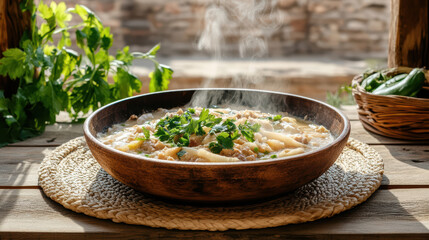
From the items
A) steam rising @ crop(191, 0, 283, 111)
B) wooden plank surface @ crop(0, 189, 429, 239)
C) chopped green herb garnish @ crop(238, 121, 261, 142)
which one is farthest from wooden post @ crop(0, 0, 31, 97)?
steam rising @ crop(191, 0, 283, 111)

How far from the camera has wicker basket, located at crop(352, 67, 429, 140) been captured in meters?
2.12

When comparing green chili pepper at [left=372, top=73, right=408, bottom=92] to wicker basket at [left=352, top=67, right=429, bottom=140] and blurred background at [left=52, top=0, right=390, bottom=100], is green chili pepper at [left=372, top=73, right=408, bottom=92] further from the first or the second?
blurred background at [left=52, top=0, right=390, bottom=100]

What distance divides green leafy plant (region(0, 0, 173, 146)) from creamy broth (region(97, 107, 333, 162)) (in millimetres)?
729

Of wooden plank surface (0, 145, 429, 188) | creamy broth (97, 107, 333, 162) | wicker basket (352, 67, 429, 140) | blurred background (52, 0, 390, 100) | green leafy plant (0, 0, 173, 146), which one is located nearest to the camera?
creamy broth (97, 107, 333, 162)

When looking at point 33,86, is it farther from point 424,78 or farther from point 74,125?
point 424,78

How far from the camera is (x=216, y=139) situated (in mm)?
1492

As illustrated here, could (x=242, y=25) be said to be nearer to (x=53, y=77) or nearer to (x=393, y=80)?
(x=393, y=80)

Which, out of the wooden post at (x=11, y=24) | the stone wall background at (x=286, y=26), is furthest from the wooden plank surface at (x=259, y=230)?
the stone wall background at (x=286, y=26)

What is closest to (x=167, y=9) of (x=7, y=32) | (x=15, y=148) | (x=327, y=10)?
(x=327, y=10)

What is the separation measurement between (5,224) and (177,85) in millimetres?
4333

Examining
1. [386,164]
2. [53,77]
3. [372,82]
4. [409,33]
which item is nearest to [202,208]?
[386,164]

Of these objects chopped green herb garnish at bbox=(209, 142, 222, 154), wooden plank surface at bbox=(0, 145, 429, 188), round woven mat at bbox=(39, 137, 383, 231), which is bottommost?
wooden plank surface at bbox=(0, 145, 429, 188)

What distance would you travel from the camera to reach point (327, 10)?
23.8 ft

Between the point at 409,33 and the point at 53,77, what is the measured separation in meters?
2.22
